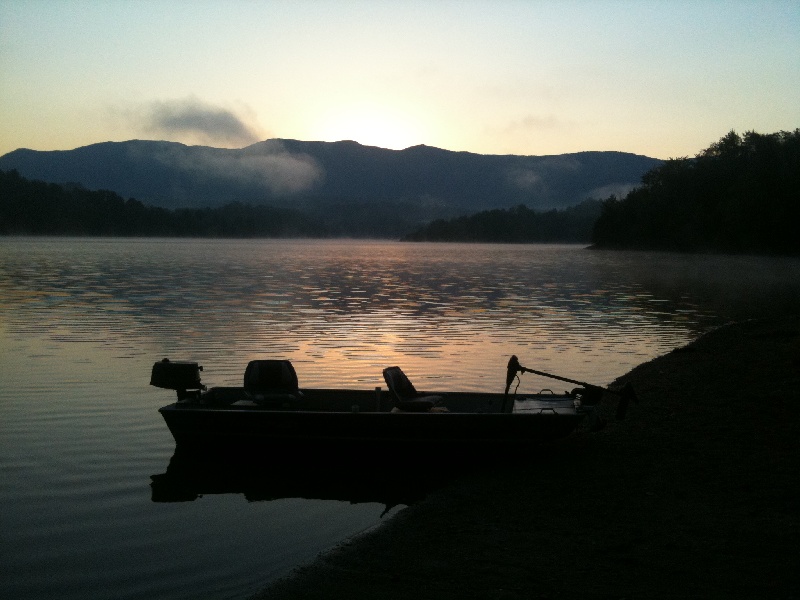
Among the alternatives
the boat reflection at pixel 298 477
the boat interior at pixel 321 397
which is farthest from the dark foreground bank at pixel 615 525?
the boat interior at pixel 321 397

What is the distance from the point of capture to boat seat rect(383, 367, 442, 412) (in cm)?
1641

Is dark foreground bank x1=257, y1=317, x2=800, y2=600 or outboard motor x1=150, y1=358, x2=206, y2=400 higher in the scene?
outboard motor x1=150, y1=358, x2=206, y2=400

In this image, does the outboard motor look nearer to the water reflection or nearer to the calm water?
the calm water

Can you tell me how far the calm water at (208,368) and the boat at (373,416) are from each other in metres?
1.06

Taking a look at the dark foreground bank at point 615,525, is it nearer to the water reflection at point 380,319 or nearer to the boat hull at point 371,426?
the boat hull at point 371,426

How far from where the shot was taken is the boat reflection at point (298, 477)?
48.1ft

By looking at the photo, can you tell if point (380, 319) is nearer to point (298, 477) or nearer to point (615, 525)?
point (298, 477)

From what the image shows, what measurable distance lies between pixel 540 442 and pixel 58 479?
858cm

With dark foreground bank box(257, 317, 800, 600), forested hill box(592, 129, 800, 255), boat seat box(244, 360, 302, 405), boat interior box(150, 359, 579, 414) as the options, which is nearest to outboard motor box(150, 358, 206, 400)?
boat interior box(150, 359, 579, 414)

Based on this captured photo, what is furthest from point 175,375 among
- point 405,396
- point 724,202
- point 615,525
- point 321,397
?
point 724,202

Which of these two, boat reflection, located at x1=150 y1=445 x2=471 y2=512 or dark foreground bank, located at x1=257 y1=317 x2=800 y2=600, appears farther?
boat reflection, located at x1=150 y1=445 x2=471 y2=512

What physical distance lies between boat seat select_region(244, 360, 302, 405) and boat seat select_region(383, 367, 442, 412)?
2146 mm

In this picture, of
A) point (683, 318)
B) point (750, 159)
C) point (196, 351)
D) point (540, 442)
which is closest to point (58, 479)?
point (540, 442)

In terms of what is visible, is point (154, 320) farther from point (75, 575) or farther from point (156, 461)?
point (75, 575)
